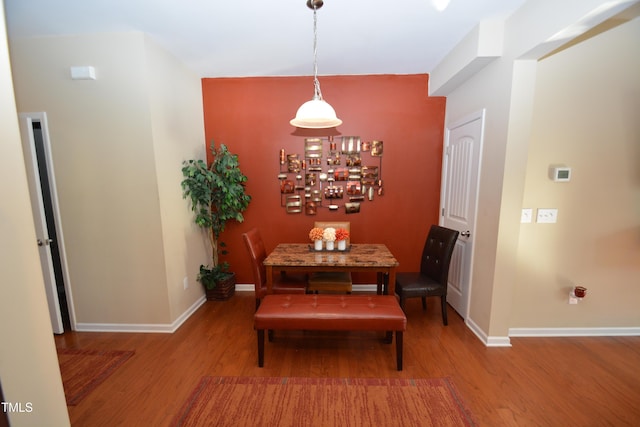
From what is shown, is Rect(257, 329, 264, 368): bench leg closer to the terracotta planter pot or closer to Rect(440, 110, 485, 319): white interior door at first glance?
the terracotta planter pot

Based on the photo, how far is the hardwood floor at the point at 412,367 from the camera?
1.61 meters

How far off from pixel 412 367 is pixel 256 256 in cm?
168

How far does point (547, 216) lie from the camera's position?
219 cm

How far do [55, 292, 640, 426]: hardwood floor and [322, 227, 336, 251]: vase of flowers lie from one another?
87 centimetres

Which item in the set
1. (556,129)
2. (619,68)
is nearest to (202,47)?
(556,129)

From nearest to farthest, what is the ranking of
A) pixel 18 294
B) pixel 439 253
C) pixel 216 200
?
pixel 18 294, pixel 439 253, pixel 216 200

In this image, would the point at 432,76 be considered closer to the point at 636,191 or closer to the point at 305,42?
the point at 305,42

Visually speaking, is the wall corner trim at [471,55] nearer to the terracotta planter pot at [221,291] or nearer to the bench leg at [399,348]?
the bench leg at [399,348]

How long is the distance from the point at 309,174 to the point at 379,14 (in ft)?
5.79

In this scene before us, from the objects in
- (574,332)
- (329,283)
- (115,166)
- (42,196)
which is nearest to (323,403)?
(329,283)

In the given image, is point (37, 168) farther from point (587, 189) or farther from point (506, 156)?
point (587, 189)

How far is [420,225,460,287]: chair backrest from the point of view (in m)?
2.45

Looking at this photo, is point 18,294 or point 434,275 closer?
point 18,294

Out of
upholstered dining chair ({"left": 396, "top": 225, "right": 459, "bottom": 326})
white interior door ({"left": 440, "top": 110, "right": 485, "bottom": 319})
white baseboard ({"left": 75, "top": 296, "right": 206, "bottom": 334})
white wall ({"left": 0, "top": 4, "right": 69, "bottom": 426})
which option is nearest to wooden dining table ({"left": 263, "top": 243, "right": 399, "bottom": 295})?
upholstered dining chair ({"left": 396, "top": 225, "right": 459, "bottom": 326})
